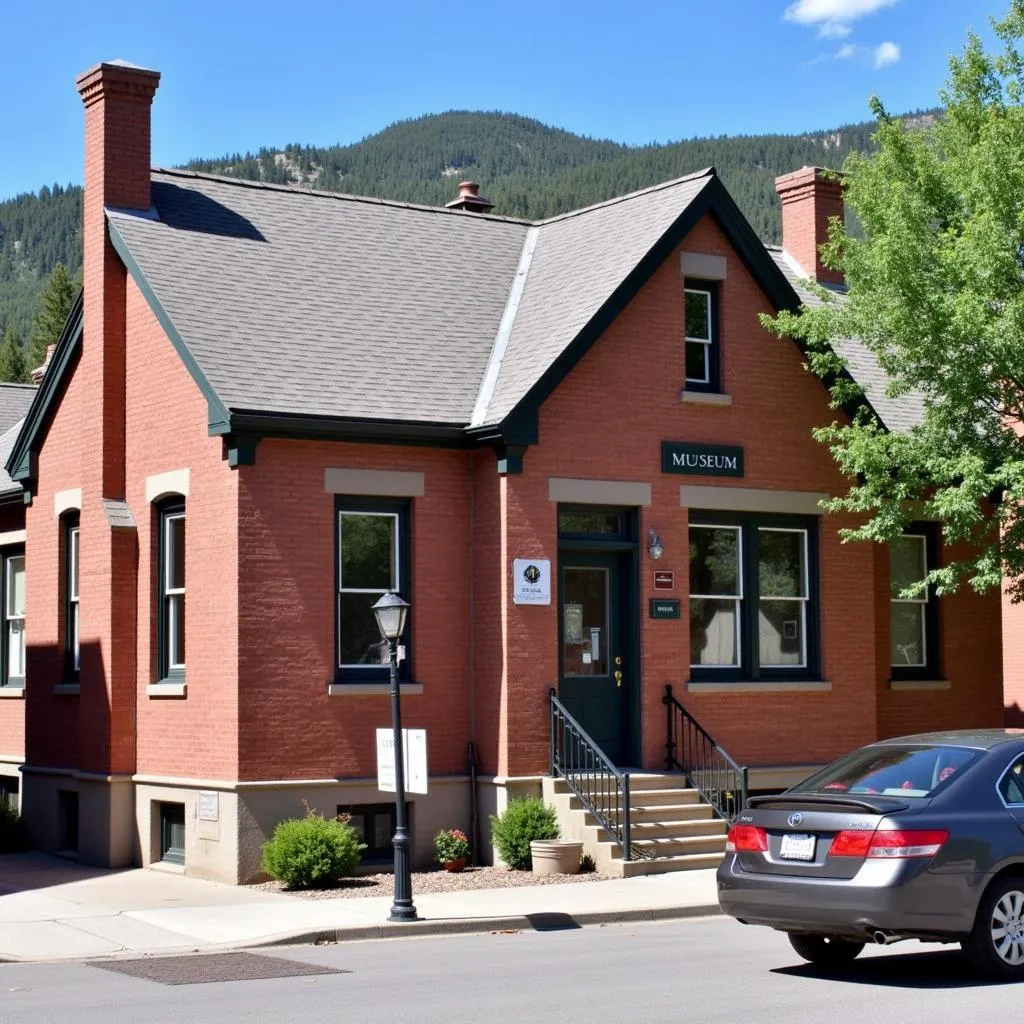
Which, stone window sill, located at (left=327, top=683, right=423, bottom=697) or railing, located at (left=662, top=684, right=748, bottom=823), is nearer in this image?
stone window sill, located at (left=327, top=683, right=423, bottom=697)

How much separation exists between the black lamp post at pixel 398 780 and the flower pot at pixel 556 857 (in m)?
2.55

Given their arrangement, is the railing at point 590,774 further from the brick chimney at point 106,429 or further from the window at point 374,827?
the brick chimney at point 106,429

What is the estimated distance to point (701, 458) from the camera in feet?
63.7

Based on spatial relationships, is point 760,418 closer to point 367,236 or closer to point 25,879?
point 367,236

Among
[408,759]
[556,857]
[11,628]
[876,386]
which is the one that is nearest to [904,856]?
[408,759]

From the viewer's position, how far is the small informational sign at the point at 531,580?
1797cm

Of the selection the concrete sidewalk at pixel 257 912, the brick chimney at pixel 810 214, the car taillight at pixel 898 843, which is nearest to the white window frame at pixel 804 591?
the concrete sidewalk at pixel 257 912

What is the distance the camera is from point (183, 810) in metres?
18.3

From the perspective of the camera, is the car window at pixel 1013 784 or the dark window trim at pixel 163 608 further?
the dark window trim at pixel 163 608

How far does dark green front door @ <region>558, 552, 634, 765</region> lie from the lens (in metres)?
18.7

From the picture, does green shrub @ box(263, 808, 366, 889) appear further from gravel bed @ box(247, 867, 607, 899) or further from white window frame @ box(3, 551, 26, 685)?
white window frame @ box(3, 551, 26, 685)

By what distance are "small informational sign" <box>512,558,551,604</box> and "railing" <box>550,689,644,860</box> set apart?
3.41 feet

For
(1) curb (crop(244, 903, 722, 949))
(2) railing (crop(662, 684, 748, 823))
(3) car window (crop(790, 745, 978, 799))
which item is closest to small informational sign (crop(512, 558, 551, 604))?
(2) railing (crop(662, 684, 748, 823))

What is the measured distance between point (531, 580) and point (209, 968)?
6.91 meters
